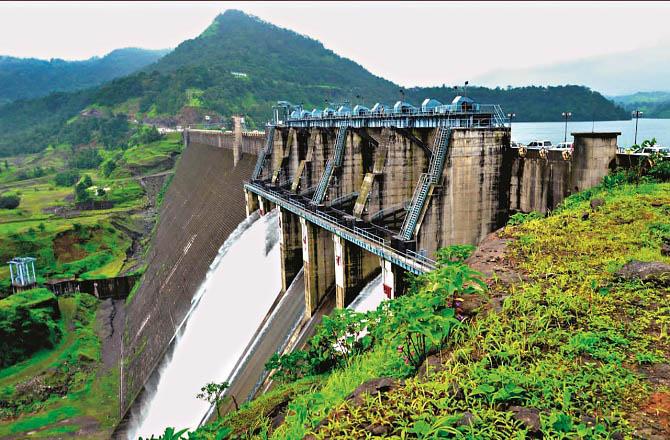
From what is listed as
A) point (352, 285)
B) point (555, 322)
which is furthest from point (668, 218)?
point (352, 285)

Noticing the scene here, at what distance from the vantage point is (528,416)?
203 inches

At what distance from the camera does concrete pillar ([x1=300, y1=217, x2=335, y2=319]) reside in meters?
24.2

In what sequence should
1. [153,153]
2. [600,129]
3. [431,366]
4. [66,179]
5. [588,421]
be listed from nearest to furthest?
[588,421], [431,366], [600,129], [153,153], [66,179]

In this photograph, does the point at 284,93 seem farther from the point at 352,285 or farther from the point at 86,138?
the point at 352,285

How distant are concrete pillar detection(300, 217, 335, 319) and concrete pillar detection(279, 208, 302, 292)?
2.99 meters

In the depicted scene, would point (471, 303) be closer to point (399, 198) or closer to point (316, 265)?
point (399, 198)

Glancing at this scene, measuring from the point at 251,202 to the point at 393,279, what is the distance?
2115cm

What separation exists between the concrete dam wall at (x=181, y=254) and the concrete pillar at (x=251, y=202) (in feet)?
6.25

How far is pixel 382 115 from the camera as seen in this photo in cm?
2544

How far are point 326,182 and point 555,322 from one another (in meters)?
17.4

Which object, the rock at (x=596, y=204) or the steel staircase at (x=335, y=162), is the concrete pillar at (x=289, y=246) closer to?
the steel staircase at (x=335, y=162)

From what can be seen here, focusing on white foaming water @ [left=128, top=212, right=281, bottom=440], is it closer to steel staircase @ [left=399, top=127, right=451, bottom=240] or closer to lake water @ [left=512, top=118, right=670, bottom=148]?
steel staircase @ [left=399, top=127, right=451, bottom=240]

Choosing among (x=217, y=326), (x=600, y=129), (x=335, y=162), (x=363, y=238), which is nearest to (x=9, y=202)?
(x=217, y=326)

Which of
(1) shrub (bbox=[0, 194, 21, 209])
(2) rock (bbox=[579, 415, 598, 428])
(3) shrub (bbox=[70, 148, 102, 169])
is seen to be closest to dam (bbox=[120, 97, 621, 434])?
(2) rock (bbox=[579, 415, 598, 428])
